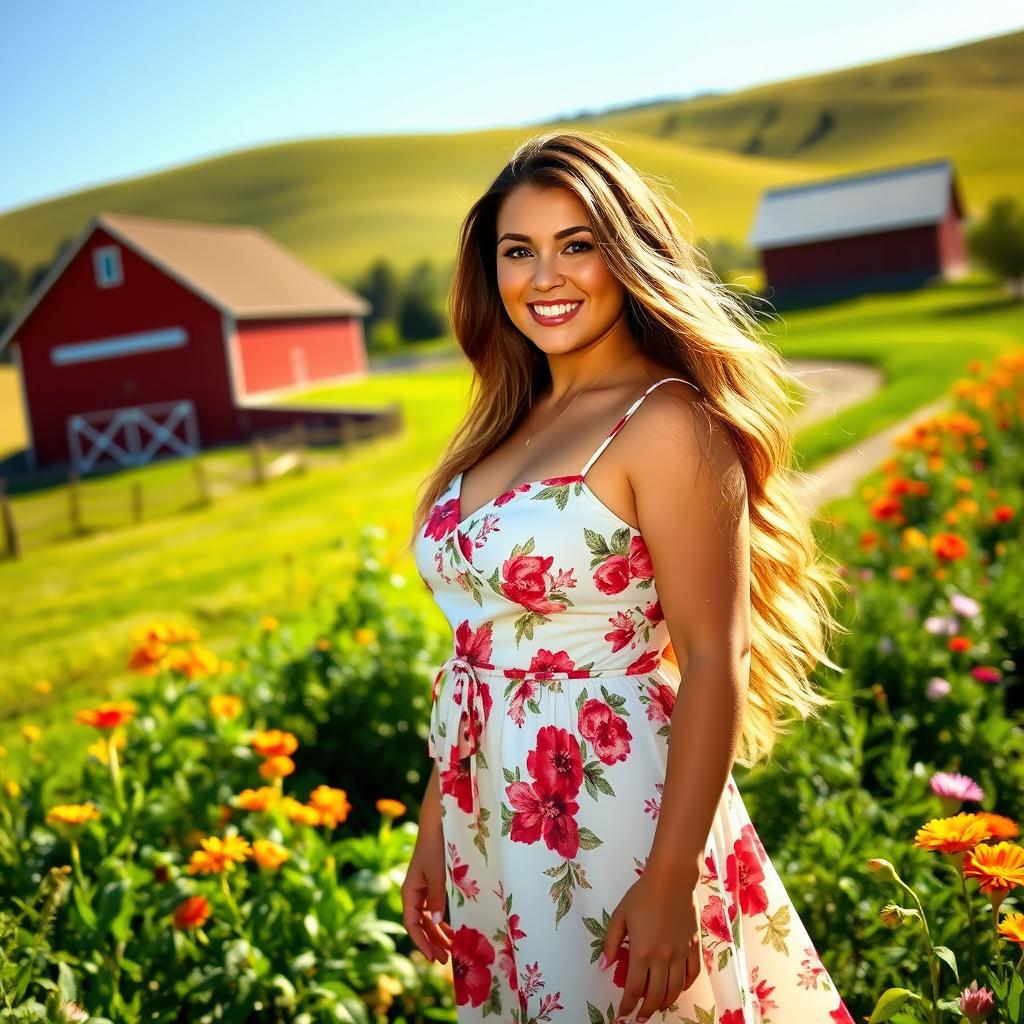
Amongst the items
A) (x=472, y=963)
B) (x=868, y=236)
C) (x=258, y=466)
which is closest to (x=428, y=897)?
(x=472, y=963)

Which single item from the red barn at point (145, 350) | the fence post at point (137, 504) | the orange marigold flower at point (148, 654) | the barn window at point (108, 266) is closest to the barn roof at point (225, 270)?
the red barn at point (145, 350)

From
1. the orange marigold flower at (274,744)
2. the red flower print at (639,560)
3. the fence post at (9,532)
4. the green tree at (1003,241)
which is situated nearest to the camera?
the red flower print at (639,560)

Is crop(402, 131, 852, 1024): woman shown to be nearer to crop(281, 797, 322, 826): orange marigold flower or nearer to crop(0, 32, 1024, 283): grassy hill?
crop(281, 797, 322, 826): orange marigold flower

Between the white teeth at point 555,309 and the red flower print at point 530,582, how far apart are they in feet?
1.59

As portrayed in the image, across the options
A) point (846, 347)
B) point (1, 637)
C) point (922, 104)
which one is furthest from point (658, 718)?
point (922, 104)

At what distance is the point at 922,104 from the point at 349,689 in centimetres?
5237

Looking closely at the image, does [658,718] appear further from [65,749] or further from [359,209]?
[359,209]

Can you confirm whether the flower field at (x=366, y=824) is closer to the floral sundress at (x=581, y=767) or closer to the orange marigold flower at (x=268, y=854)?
the orange marigold flower at (x=268, y=854)

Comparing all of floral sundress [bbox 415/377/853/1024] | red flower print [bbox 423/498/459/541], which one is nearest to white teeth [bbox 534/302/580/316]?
floral sundress [bbox 415/377/853/1024]

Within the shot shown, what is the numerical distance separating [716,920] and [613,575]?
0.61 metres

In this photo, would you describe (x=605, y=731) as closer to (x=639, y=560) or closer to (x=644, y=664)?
(x=644, y=664)

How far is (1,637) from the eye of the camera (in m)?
9.27

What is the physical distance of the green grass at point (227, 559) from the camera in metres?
7.48

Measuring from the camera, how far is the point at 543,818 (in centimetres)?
200
